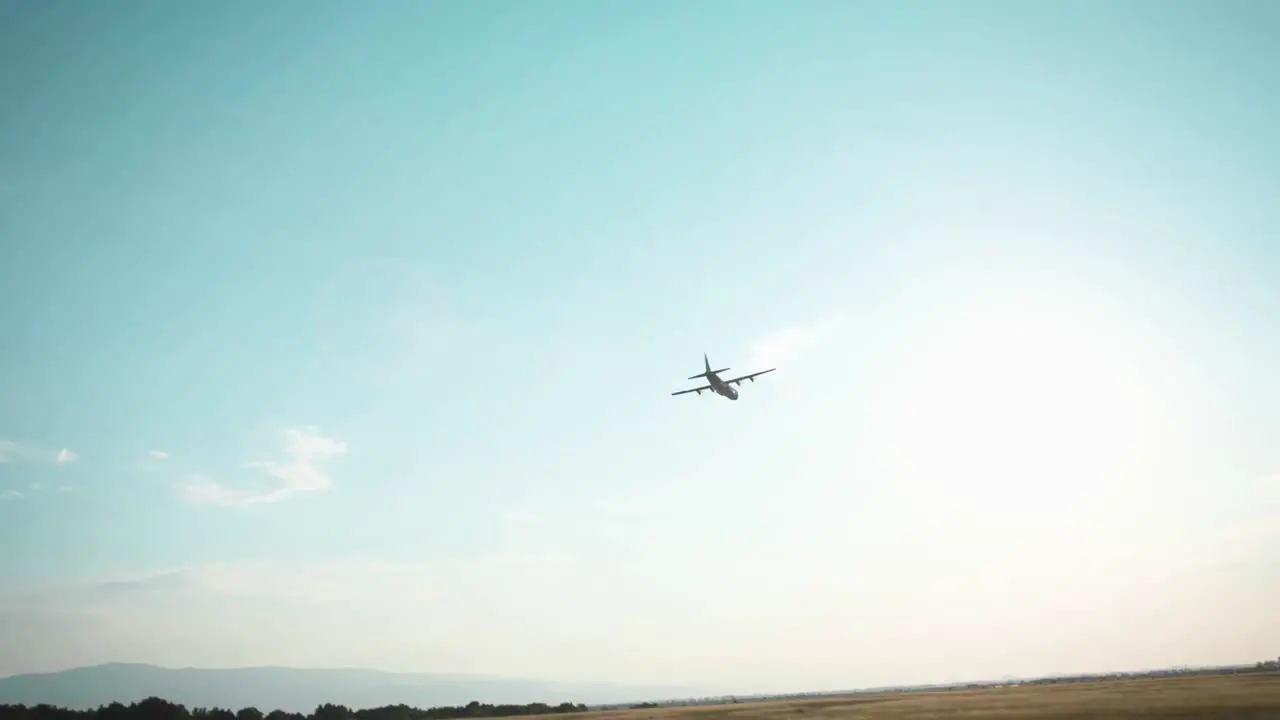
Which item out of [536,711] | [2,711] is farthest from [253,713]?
[536,711]

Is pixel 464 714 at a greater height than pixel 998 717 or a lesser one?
lesser

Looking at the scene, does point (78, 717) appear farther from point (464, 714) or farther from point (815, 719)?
point (815, 719)

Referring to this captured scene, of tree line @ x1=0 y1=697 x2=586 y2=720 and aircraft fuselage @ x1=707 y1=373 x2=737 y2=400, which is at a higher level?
aircraft fuselage @ x1=707 y1=373 x2=737 y2=400

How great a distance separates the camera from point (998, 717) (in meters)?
54.0

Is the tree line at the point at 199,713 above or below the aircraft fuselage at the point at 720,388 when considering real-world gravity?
below

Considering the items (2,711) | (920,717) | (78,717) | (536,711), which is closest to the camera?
(920,717)

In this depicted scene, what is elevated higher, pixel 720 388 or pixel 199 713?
pixel 720 388

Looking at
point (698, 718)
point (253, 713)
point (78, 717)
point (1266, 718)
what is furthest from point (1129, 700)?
point (78, 717)

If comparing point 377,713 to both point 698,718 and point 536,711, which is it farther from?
point 698,718

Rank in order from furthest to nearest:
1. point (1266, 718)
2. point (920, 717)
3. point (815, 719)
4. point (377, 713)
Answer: point (377, 713), point (815, 719), point (920, 717), point (1266, 718)

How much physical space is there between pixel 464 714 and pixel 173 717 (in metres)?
50.8

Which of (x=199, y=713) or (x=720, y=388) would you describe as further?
(x=199, y=713)

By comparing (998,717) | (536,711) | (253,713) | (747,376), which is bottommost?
(536,711)

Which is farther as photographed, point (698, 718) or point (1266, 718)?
point (698, 718)
